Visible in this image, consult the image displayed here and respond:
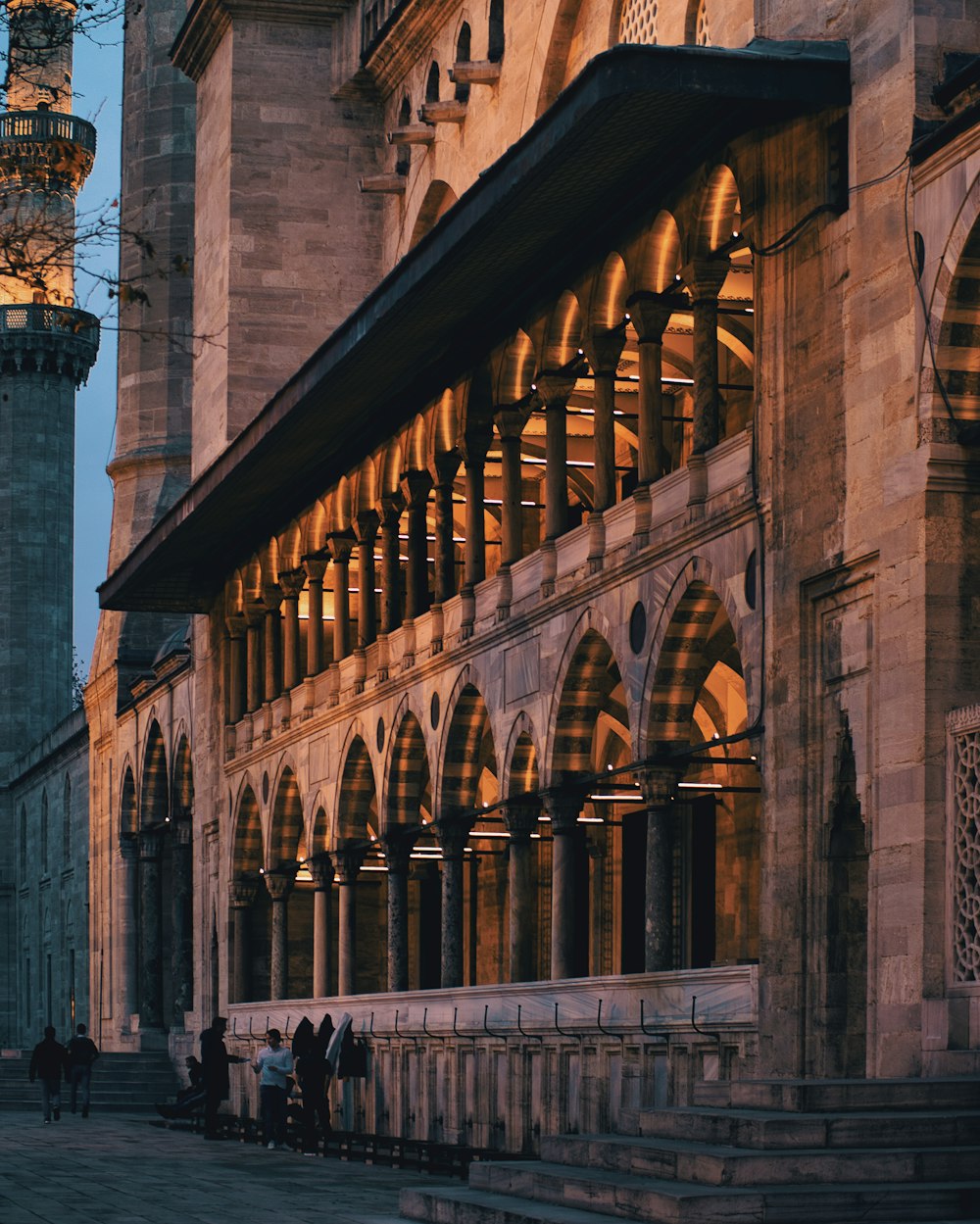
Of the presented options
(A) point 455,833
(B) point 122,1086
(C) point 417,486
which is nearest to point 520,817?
(A) point 455,833

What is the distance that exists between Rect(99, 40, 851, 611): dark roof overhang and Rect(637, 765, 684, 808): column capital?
5.16 meters

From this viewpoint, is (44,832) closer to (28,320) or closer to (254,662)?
(28,320)

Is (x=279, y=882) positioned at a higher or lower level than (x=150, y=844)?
lower

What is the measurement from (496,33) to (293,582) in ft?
27.8

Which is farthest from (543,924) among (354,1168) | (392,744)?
(354,1168)

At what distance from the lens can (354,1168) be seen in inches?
1008

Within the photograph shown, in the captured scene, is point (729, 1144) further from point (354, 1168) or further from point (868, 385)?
point (354, 1168)

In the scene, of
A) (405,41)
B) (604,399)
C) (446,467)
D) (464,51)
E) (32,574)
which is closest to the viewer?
(604,399)

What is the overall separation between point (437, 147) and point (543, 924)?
11.4 m

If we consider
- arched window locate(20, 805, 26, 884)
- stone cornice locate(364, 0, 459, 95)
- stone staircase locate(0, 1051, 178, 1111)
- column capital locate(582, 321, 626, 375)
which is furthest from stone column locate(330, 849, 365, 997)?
arched window locate(20, 805, 26, 884)

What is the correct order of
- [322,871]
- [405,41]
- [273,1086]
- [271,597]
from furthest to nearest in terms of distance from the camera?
1. [405,41]
2. [271,597]
3. [322,871]
4. [273,1086]

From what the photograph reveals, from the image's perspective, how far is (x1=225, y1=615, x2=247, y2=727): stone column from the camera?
4084cm

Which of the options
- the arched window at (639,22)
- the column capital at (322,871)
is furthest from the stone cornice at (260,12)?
the column capital at (322,871)

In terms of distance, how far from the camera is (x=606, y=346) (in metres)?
24.8
